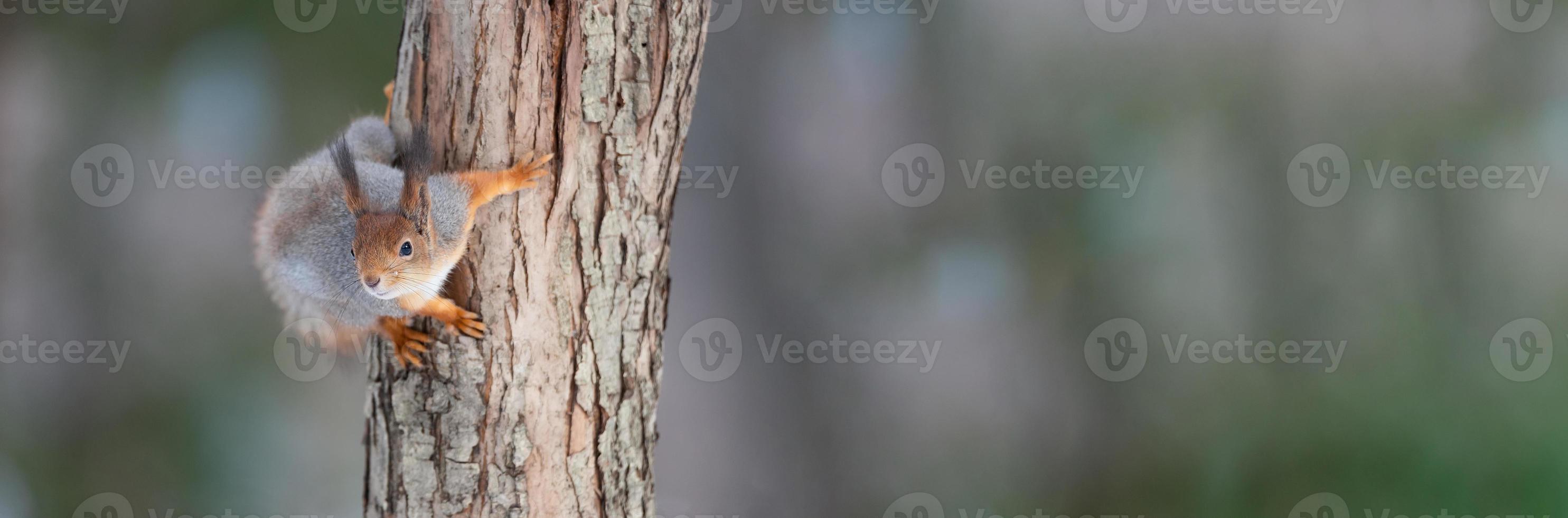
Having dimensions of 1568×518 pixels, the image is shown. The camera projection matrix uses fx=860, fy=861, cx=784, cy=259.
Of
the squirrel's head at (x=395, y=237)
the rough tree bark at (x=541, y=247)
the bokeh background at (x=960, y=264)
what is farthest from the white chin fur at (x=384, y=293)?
the bokeh background at (x=960, y=264)

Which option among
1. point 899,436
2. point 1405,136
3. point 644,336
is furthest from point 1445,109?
point 644,336

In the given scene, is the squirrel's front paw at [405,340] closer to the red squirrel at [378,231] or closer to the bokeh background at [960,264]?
the red squirrel at [378,231]

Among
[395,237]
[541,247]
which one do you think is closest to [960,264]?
[541,247]

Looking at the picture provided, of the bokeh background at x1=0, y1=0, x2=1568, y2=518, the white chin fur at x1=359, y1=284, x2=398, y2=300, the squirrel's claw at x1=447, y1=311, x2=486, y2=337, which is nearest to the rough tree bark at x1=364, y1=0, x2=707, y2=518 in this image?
the squirrel's claw at x1=447, y1=311, x2=486, y2=337

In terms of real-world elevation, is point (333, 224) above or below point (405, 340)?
above

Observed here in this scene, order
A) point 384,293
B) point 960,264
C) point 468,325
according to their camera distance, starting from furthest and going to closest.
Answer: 1. point 960,264
2. point 468,325
3. point 384,293

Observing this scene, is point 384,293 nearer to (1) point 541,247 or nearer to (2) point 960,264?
(1) point 541,247

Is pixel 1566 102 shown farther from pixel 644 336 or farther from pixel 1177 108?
pixel 644 336

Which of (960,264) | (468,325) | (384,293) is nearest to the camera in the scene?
(384,293)
